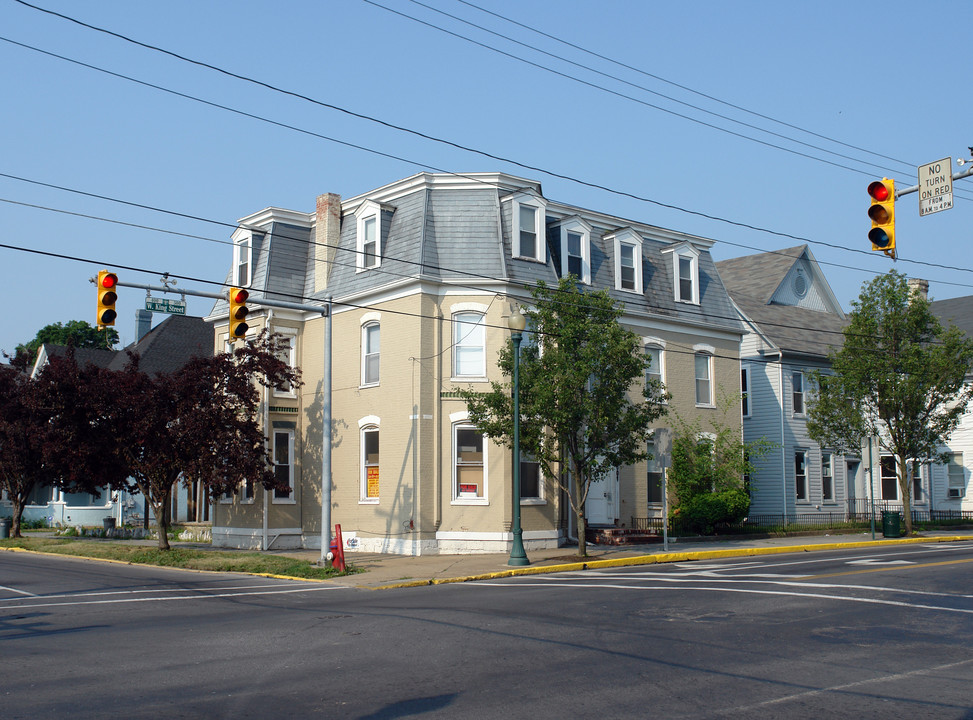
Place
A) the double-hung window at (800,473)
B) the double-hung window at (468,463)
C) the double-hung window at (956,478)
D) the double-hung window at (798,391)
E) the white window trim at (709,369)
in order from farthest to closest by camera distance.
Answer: the double-hung window at (956,478)
the double-hung window at (798,391)
the double-hung window at (800,473)
the white window trim at (709,369)
the double-hung window at (468,463)

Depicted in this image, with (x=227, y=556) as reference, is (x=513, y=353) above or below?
above

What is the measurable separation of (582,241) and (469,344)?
536 centimetres

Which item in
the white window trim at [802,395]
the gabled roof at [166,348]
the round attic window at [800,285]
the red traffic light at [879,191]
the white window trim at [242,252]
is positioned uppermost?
the round attic window at [800,285]

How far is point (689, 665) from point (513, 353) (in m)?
13.7

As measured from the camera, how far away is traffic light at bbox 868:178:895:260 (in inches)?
513

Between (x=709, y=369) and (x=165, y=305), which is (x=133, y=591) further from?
(x=709, y=369)

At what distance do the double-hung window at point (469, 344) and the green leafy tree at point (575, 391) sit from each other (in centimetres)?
262

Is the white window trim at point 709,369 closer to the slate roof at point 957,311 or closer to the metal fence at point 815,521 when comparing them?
the metal fence at point 815,521

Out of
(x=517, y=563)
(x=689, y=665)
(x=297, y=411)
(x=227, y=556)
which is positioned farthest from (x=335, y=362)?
(x=689, y=665)

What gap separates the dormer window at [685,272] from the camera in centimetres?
3244

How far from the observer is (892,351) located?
112 feet

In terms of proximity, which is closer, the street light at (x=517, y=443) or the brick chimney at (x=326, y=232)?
the street light at (x=517, y=443)

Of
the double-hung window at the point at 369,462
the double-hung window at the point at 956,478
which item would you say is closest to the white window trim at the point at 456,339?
the double-hung window at the point at 369,462

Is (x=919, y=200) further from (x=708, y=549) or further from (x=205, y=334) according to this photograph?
(x=205, y=334)
